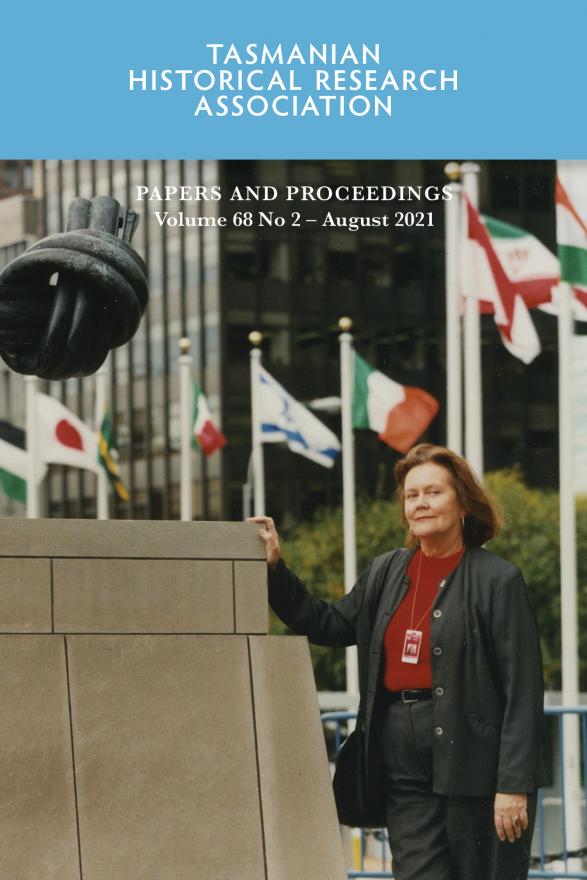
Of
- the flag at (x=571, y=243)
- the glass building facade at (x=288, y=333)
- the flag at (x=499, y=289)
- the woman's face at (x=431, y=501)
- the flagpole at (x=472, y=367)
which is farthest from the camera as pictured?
the glass building facade at (x=288, y=333)

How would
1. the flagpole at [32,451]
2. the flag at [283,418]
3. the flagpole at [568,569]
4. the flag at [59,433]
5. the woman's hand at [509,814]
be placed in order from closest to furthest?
the woman's hand at [509,814] → the flagpole at [568,569] → the flag at [283,418] → the flag at [59,433] → the flagpole at [32,451]

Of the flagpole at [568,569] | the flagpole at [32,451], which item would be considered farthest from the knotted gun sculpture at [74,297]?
the flagpole at [32,451]

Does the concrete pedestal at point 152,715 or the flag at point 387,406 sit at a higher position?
the flag at point 387,406

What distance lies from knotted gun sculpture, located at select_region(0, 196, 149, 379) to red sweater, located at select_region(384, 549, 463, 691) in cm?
127

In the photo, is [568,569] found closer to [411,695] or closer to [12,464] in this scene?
[12,464]

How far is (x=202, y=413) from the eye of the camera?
2586 centimetres

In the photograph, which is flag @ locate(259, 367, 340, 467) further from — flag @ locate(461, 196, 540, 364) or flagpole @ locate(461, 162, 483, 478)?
flag @ locate(461, 196, 540, 364)

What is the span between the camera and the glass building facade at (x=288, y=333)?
1928 inches

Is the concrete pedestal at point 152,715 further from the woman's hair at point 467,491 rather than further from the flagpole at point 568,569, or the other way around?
the flagpole at point 568,569

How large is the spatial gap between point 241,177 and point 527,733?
4351 cm

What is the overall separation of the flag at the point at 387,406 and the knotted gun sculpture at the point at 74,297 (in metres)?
15.0

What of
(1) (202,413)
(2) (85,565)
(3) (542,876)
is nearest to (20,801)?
(2) (85,565)

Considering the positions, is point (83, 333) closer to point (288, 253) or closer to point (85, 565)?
point (85, 565)

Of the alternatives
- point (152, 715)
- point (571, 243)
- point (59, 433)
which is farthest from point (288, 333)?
point (152, 715)
